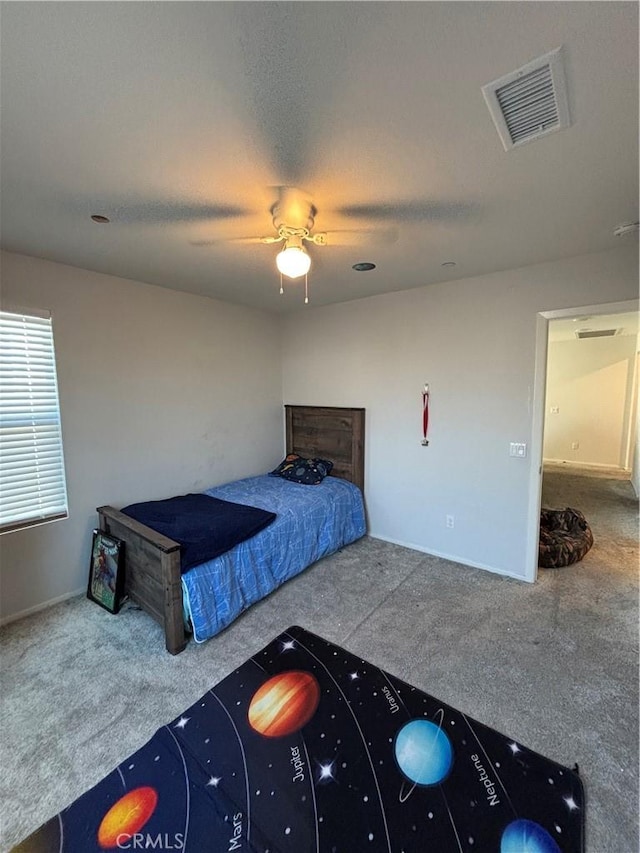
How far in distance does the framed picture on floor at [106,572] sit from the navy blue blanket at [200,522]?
A: 9.5 inches

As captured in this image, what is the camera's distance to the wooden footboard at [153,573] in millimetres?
2158

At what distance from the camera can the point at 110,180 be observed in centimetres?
160

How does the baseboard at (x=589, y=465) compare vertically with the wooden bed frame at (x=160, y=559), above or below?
below

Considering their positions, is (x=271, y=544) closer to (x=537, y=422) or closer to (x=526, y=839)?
(x=526, y=839)

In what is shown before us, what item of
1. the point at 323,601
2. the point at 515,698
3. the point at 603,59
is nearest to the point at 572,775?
the point at 515,698

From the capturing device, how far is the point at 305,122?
125cm

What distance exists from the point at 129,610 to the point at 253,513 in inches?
43.3

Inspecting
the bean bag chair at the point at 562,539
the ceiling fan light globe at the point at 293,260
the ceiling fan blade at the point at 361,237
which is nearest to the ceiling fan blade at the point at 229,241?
the ceiling fan blade at the point at 361,237

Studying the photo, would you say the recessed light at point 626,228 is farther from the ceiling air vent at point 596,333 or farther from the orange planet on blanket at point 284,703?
the ceiling air vent at point 596,333

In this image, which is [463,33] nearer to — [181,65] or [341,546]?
[181,65]

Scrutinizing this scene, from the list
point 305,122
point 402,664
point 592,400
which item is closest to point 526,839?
point 402,664

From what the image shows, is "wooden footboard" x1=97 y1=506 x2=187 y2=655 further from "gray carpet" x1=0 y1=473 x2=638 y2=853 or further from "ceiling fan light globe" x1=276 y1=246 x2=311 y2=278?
"ceiling fan light globe" x1=276 y1=246 x2=311 y2=278

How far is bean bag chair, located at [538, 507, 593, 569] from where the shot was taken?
317 cm

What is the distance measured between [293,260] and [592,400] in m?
7.65
